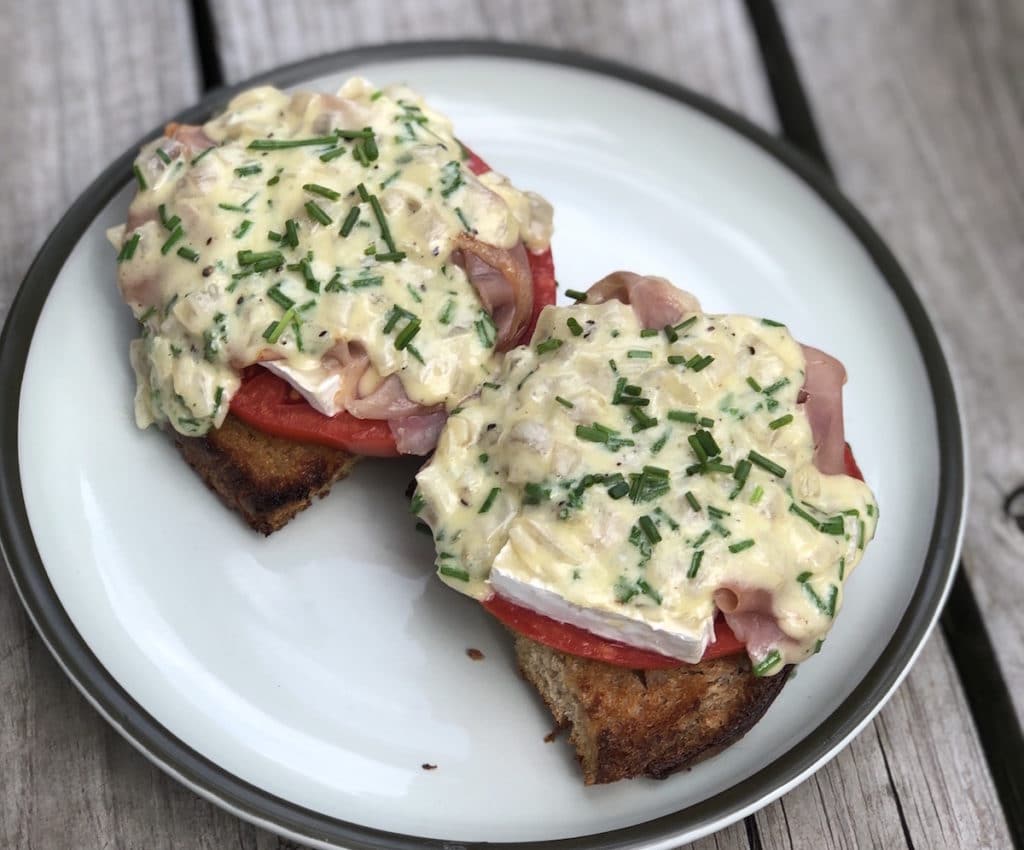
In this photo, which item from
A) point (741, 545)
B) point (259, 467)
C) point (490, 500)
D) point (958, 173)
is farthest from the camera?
point (958, 173)

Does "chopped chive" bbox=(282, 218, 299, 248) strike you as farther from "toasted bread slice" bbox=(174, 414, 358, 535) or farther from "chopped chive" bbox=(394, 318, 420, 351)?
"toasted bread slice" bbox=(174, 414, 358, 535)

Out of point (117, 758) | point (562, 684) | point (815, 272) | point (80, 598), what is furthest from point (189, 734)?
point (815, 272)

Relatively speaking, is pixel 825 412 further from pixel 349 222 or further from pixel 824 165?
pixel 824 165

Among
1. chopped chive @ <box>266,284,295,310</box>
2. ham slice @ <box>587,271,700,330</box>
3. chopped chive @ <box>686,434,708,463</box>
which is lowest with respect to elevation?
chopped chive @ <box>686,434,708,463</box>

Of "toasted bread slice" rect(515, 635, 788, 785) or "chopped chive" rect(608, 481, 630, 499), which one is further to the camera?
"toasted bread slice" rect(515, 635, 788, 785)

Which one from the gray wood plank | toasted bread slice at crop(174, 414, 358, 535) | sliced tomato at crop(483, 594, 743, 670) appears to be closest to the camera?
sliced tomato at crop(483, 594, 743, 670)

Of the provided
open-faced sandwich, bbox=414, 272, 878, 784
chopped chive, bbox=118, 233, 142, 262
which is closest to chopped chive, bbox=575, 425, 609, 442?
open-faced sandwich, bbox=414, 272, 878, 784

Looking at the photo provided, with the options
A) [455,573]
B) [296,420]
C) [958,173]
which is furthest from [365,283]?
[958,173]
